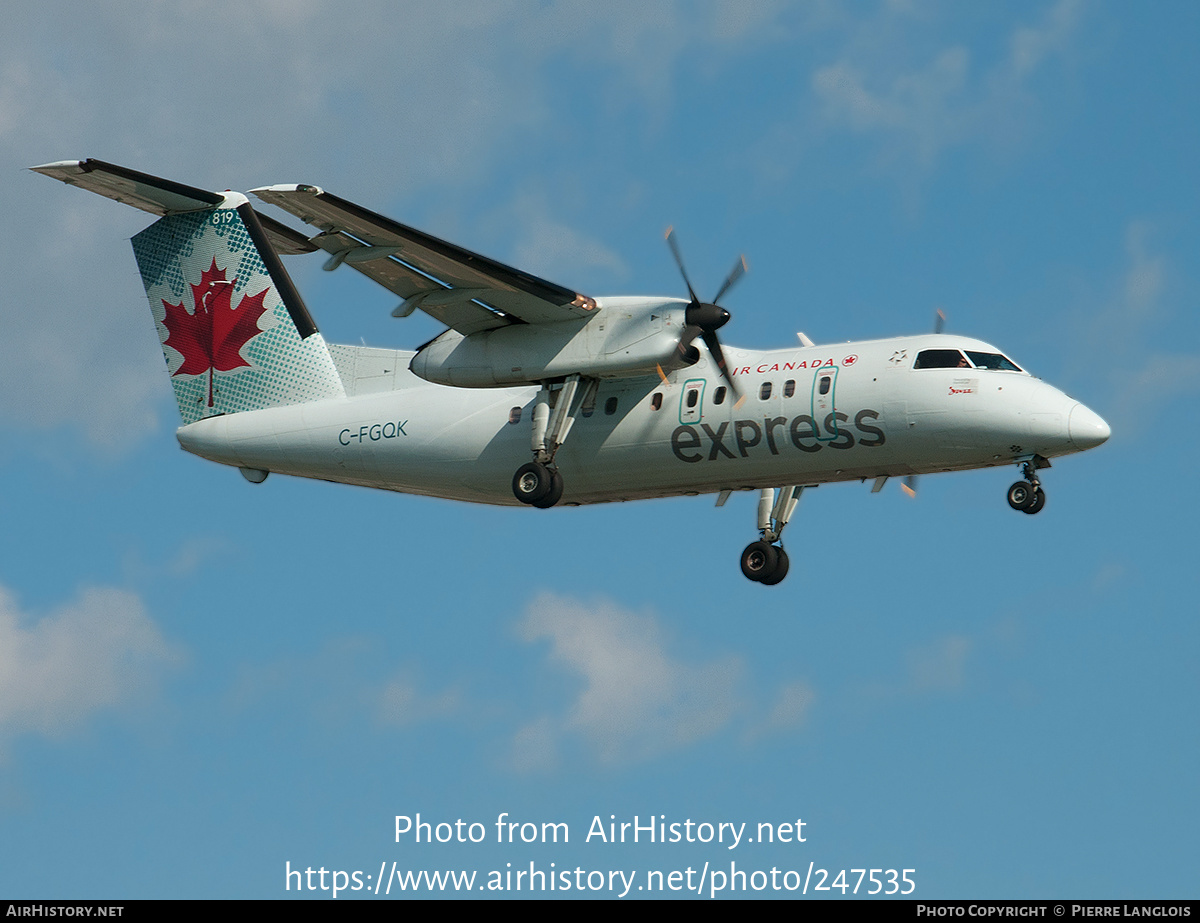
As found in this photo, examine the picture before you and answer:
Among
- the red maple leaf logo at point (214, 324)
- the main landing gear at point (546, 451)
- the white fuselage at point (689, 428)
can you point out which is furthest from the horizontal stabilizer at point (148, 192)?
the main landing gear at point (546, 451)

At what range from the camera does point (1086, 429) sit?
20672mm

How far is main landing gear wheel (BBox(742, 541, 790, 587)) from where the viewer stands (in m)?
24.9

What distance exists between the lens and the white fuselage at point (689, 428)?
833 inches

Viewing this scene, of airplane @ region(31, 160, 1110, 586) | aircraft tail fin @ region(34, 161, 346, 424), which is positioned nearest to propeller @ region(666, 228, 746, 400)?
airplane @ region(31, 160, 1110, 586)

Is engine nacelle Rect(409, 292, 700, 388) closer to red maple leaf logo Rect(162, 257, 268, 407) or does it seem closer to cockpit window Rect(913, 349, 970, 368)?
cockpit window Rect(913, 349, 970, 368)

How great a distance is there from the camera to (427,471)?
24.6 m

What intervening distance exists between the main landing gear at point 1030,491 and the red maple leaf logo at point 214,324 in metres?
12.0

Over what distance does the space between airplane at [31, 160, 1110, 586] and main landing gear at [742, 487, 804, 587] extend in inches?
1.2

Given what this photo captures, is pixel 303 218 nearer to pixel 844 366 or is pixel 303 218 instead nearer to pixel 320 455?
pixel 320 455

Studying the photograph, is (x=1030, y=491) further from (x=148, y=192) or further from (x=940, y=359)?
(x=148, y=192)

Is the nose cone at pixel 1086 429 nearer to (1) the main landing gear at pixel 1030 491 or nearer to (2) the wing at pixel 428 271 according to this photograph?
(1) the main landing gear at pixel 1030 491

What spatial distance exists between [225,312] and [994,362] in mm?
11953
